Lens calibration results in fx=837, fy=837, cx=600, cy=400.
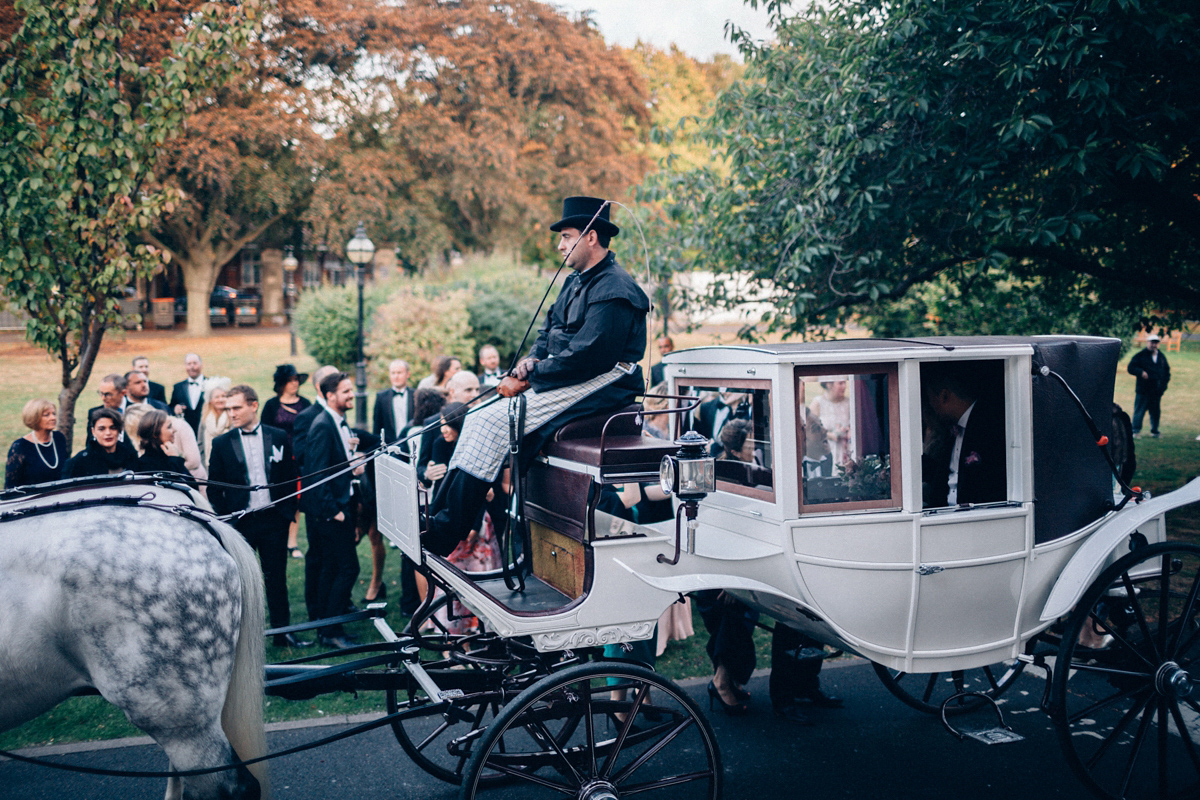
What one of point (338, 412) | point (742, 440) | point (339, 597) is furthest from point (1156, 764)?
point (338, 412)

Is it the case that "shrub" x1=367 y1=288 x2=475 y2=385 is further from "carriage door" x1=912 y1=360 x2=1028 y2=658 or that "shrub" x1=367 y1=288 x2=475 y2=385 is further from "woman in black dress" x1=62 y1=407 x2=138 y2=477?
"carriage door" x1=912 y1=360 x2=1028 y2=658

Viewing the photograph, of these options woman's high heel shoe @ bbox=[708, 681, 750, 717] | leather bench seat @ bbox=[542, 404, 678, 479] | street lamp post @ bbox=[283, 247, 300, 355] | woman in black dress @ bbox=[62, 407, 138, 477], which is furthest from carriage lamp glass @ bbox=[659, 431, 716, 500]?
street lamp post @ bbox=[283, 247, 300, 355]

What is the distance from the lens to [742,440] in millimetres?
4520

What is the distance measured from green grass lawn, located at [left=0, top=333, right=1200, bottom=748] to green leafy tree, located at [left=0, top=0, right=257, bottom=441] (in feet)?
9.84

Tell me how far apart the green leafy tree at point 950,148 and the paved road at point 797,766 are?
3.78m

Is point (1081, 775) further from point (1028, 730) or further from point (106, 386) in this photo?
point (106, 386)

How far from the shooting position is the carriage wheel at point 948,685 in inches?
189

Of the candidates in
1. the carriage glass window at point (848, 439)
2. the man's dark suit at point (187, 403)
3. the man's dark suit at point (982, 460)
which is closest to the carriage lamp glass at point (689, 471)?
the carriage glass window at point (848, 439)

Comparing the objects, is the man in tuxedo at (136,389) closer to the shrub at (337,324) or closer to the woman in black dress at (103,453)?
the woman in black dress at (103,453)

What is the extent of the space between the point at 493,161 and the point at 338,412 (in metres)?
20.7

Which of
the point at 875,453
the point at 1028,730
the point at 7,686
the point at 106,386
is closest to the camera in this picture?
the point at 7,686

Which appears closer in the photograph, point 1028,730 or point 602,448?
point 602,448

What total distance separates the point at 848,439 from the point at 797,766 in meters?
1.81

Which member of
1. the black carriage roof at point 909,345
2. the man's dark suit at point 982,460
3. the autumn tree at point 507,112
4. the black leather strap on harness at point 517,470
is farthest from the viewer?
the autumn tree at point 507,112
